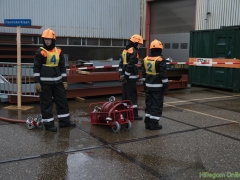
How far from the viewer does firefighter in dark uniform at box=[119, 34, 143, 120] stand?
658 cm

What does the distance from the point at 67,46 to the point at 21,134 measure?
10637mm

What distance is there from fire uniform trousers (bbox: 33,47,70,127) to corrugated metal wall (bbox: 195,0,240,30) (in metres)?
9.66

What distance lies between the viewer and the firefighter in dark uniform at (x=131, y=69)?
6.58 metres

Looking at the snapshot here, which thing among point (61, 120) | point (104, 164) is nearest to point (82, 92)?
point (61, 120)

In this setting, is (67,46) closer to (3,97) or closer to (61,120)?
(3,97)

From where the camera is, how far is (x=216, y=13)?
13711mm

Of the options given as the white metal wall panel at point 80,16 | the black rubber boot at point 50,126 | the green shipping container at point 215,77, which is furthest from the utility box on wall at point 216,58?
the black rubber boot at point 50,126

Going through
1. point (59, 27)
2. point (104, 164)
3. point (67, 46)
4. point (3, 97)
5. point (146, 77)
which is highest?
point (59, 27)

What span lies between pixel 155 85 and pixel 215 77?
650 centimetres

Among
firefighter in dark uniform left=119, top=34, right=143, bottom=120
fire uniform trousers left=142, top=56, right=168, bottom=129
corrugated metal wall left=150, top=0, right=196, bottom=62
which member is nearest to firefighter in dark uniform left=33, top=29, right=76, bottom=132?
firefighter in dark uniform left=119, top=34, right=143, bottom=120

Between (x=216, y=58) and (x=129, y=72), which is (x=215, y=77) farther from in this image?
(x=129, y=72)

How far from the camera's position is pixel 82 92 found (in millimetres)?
9398

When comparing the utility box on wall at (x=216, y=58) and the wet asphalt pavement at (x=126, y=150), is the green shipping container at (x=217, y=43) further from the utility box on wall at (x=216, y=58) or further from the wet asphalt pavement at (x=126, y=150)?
the wet asphalt pavement at (x=126, y=150)

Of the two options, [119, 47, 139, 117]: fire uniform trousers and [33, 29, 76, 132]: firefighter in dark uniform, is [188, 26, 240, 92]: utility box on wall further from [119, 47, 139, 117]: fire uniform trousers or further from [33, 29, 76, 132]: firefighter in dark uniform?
[33, 29, 76, 132]: firefighter in dark uniform
